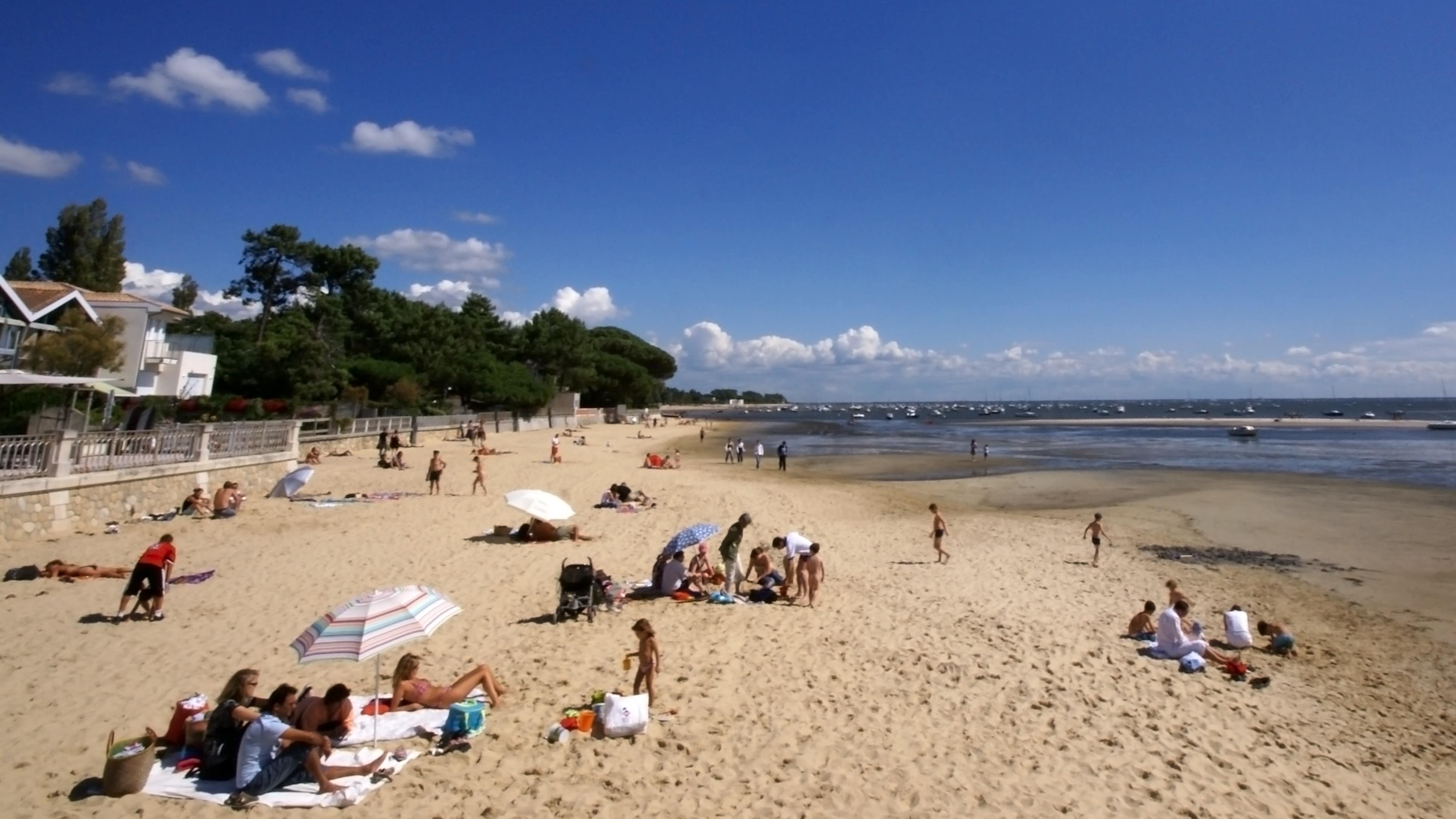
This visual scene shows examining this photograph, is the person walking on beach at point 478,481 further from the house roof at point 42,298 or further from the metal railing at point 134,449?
the house roof at point 42,298

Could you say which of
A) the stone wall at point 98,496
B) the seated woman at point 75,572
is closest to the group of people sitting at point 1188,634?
the seated woman at point 75,572

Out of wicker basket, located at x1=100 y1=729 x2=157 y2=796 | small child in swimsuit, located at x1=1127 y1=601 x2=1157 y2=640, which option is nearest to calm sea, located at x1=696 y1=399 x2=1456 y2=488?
small child in swimsuit, located at x1=1127 y1=601 x2=1157 y2=640

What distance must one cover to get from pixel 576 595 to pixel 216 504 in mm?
11807

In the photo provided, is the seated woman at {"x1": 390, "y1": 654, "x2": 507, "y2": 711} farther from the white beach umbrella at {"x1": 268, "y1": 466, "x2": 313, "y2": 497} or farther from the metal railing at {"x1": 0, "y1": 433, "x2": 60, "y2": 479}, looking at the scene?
the white beach umbrella at {"x1": 268, "y1": 466, "x2": 313, "y2": 497}

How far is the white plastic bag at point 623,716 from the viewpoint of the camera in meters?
7.14

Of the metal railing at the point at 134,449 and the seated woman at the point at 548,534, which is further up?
the metal railing at the point at 134,449

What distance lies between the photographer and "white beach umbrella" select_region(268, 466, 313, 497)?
1866 centimetres

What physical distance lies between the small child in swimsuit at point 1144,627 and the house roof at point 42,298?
104ft

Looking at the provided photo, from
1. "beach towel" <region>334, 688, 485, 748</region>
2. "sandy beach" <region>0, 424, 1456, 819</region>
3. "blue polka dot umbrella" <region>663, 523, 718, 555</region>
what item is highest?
"blue polka dot umbrella" <region>663, 523, 718, 555</region>

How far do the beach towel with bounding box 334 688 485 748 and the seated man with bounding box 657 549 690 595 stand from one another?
496cm

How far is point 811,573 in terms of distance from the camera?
11.9 metres

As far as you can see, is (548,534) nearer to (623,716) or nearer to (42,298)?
(623,716)

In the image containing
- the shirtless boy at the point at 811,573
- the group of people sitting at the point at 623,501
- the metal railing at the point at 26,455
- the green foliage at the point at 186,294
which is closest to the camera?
the shirtless boy at the point at 811,573

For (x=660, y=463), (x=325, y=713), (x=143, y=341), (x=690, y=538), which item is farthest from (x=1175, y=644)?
(x=143, y=341)
